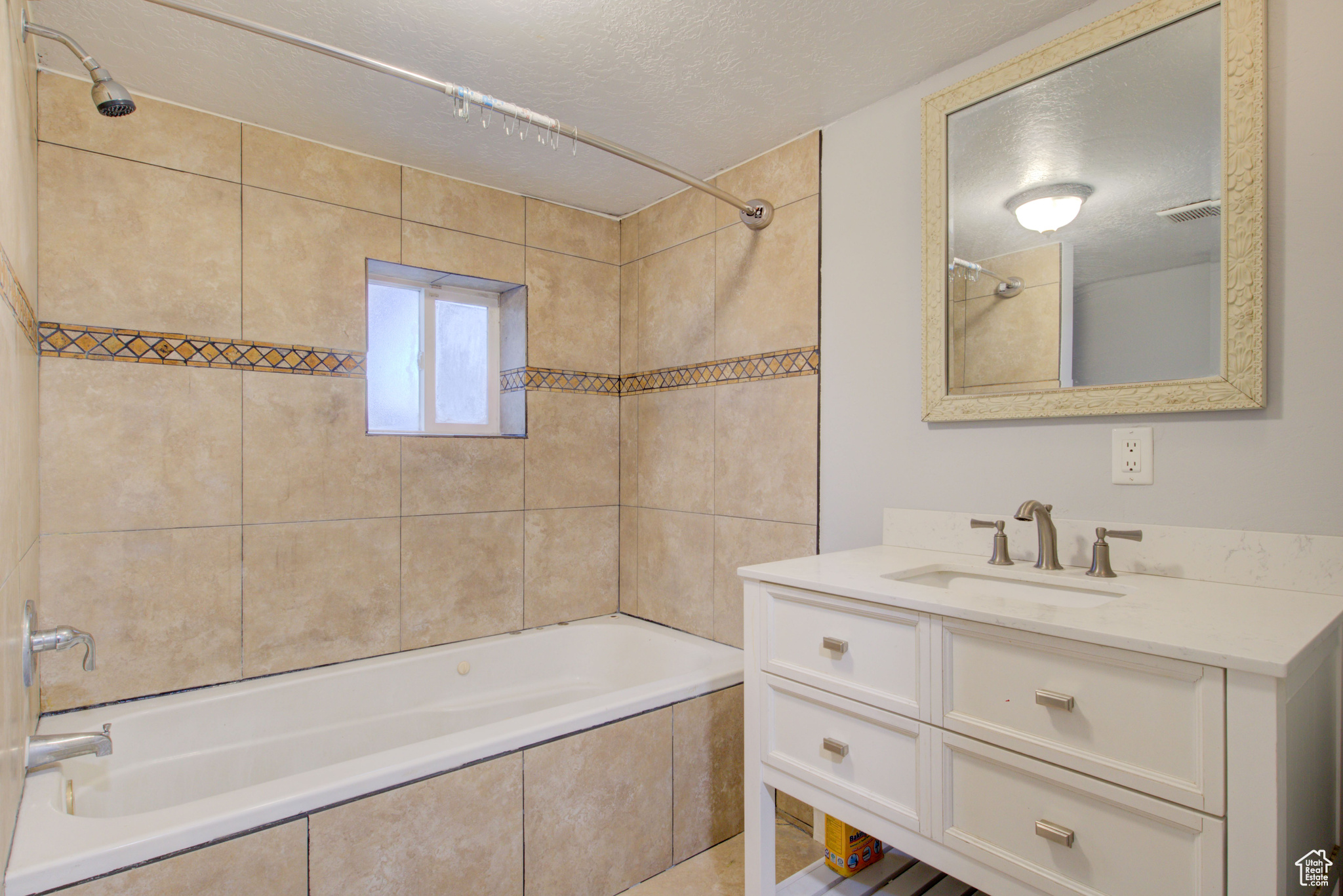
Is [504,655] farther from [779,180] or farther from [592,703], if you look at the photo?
[779,180]

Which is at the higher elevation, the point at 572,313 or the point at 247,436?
the point at 572,313

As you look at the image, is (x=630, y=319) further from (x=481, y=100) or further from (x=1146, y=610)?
(x=1146, y=610)

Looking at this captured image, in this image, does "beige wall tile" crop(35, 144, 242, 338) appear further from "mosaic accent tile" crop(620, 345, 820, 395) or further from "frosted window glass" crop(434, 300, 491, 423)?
"mosaic accent tile" crop(620, 345, 820, 395)

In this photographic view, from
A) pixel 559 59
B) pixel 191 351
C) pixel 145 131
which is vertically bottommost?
pixel 191 351

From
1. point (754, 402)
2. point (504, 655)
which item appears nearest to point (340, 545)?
point (504, 655)

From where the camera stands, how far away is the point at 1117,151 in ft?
4.58

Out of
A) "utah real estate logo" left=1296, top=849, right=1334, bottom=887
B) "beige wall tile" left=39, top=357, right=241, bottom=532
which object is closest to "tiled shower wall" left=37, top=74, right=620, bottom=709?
"beige wall tile" left=39, top=357, right=241, bottom=532

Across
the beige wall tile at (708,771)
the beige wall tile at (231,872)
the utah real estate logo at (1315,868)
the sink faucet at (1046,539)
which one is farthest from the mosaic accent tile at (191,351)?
the utah real estate logo at (1315,868)

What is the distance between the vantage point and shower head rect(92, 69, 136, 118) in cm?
113

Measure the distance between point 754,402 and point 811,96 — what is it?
3.01 feet

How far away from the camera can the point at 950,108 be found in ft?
5.50

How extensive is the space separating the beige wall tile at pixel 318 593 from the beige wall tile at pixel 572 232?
4.05 feet

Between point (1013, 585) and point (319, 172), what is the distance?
7.60 feet

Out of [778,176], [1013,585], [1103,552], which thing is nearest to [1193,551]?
[1103,552]
